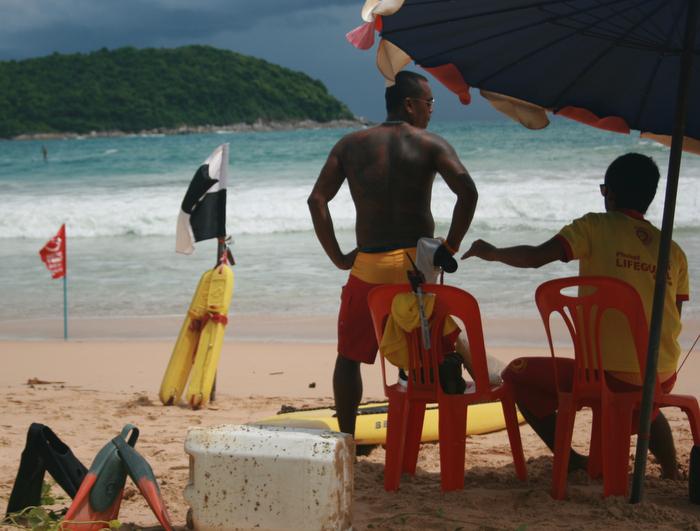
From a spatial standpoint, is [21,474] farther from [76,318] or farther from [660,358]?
[76,318]

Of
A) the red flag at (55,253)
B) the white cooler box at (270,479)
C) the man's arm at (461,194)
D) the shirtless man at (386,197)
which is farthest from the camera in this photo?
the red flag at (55,253)

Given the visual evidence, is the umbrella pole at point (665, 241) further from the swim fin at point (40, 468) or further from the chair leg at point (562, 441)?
the swim fin at point (40, 468)

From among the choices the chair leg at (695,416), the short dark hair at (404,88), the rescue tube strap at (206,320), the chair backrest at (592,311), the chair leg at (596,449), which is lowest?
the chair leg at (596,449)

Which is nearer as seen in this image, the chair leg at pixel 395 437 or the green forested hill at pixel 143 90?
the chair leg at pixel 395 437

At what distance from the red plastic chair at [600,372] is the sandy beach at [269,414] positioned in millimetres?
183

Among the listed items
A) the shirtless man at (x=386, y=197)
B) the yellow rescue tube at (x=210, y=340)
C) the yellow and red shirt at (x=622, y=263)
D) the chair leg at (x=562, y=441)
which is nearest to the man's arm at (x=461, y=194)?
the shirtless man at (x=386, y=197)

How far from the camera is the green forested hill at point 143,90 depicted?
78938 millimetres

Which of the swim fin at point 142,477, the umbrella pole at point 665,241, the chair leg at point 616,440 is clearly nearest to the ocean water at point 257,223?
the chair leg at point 616,440

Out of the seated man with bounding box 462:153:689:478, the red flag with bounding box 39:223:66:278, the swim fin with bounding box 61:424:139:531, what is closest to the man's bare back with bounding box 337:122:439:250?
the seated man with bounding box 462:153:689:478

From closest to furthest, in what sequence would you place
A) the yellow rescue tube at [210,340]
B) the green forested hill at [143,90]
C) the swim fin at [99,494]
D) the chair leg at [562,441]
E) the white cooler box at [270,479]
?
the white cooler box at [270,479]
the swim fin at [99,494]
the chair leg at [562,441]
the yellow rescue tube at [210,340]
the green forested hill at [143,90]

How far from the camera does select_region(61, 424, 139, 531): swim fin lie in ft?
10.9

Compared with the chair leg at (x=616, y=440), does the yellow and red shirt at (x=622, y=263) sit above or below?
above

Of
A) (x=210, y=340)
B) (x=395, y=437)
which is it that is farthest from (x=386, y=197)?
(x=210, y=340)

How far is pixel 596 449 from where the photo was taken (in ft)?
13.1
